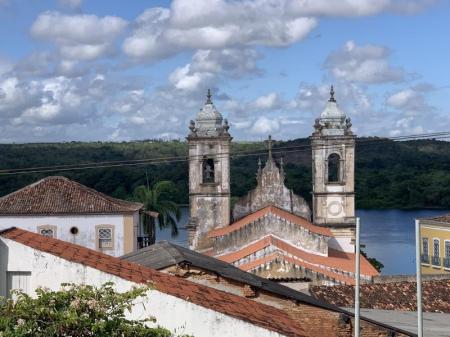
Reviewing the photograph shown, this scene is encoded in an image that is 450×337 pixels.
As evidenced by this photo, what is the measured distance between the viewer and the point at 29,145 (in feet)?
426

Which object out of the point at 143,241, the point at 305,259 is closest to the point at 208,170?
the point at 143,241

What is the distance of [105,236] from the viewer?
102 feet

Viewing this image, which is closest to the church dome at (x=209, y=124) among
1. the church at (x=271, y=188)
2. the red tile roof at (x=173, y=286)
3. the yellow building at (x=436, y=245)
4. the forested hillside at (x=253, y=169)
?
the church at (x=271, y=188)

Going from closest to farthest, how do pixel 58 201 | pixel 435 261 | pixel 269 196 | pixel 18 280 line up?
pixel 18 280 < pixel 58 201 < pixel 269 196 < pixel 435 261

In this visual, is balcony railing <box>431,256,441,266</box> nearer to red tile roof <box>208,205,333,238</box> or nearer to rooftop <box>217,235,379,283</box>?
red tile roof <box>208,205,333,238</box>

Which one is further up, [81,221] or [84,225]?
[81,221]

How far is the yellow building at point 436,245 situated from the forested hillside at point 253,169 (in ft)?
94.8

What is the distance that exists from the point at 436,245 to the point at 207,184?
32.1ft

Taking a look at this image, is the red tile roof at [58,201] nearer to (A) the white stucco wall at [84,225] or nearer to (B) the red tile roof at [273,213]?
(A) the white stucco wall at [84,225]

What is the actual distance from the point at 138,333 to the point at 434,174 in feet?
331

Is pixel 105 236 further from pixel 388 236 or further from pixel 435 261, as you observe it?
pixel 388 236

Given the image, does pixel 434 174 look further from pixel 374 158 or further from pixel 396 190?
pixel 374 158

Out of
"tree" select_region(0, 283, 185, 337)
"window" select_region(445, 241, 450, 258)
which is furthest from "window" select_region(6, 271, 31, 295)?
"window" select_region(445, 241, 450, 258)

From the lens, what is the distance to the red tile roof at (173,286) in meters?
8.99
